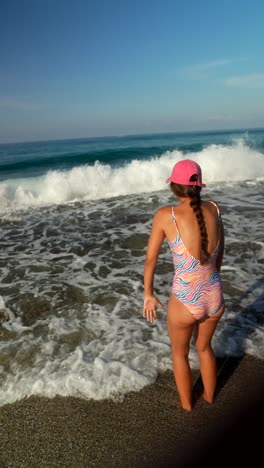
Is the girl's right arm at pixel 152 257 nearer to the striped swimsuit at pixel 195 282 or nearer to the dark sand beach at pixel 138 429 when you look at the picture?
the striped swimsuit at pixel 195 282

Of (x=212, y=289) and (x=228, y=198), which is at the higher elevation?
(x=212, y=289)

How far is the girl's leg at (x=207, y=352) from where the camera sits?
2.55 m

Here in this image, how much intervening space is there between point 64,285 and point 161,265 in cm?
173

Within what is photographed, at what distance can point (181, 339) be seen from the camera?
2.54m

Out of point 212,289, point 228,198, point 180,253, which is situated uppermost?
point 180,253

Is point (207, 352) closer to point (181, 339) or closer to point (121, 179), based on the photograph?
point (181, 339)

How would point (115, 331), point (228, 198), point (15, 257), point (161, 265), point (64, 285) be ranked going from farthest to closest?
point (228, 198) < point (15, 257) < point (161, 265) < point (64, 285) < point (115, 331)

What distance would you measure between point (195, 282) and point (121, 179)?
1314 cm

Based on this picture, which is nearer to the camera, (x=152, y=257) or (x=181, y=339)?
(x=152, y=257)

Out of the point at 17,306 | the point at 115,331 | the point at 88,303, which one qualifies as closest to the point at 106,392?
the point at 115,331

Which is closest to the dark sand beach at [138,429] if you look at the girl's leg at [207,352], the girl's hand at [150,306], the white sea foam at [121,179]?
the girl's leg at [207,352]

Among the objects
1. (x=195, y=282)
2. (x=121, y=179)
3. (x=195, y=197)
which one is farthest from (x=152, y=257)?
(x=121, y=179)

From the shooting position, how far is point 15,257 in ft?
22.4

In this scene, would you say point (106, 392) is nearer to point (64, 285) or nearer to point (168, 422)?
point (168, 422)
